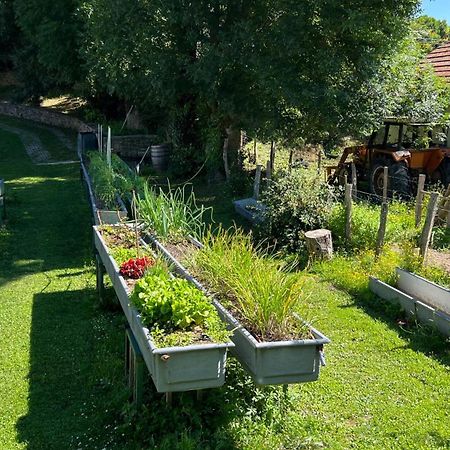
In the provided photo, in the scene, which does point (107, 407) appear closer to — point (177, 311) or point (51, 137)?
point (177, 311)

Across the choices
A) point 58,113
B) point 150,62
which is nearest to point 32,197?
point 150,62

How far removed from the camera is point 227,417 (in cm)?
446

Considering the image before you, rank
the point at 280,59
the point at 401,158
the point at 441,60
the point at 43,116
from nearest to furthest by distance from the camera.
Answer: the point at 280,59
the point at 401,158
the point at 441,60
the point at 43,116

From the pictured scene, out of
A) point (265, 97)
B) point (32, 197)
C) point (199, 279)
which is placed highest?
point (265, 97)

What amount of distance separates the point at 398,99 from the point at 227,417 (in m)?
10.2

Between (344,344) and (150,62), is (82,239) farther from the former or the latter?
(344,344)

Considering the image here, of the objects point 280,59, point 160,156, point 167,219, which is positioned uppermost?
point 280,59

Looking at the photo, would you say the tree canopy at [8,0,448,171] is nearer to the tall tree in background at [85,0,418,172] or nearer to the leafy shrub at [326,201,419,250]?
the tall tree in background at [85,0,418,172]

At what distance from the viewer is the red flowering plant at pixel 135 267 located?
5.39m

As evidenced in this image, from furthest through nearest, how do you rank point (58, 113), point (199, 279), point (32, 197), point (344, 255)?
point (58, 113)
point (32, 197)
point (344, 255)
point (199, 279)

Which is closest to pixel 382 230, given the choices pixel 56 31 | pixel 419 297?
pixel 419 297

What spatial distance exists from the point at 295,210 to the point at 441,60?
36.8 ft

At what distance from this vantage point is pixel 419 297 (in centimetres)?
688

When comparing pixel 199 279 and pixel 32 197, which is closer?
pixel 199 279
